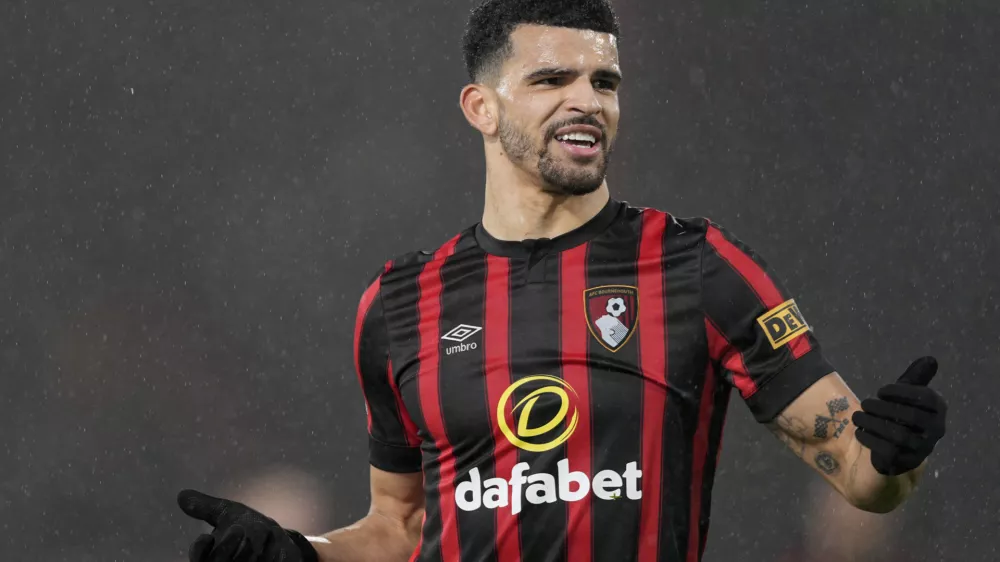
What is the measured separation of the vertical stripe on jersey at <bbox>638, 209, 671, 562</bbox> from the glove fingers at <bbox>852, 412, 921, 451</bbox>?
0.40 meters

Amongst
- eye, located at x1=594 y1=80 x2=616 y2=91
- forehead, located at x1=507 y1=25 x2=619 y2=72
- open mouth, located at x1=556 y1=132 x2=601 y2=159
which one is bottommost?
open mouth, located at x1=556 y1=132 x2=601 y2=159

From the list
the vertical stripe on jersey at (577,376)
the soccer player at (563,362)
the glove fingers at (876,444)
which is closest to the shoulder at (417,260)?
the soccer player at (563,362)

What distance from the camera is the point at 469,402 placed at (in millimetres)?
2354

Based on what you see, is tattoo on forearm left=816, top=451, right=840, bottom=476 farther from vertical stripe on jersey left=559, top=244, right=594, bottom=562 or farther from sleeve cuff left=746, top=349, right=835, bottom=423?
vertical stripe on jersey left=559, top=244, right=594, bottom=562

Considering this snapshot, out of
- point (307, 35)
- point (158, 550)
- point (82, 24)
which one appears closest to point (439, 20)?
point (307, 35)

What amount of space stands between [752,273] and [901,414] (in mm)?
474

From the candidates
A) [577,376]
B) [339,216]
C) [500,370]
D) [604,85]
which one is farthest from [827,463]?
[339,216]

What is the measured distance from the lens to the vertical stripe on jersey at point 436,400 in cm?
236

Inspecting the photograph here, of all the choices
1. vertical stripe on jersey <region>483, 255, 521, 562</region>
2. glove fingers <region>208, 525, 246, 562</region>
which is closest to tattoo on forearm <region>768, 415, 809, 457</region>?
vertical stripe on jersey <region>483, 255, 521, 562</region>

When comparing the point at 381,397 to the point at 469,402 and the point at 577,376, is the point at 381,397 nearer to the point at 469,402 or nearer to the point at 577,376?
the point at 469,402

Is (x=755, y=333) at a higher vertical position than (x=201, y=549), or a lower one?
higher

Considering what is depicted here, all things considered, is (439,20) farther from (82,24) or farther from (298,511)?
(298,511)

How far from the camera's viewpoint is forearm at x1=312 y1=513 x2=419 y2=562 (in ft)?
8.25

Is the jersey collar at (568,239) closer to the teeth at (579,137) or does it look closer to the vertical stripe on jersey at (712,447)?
the teeth at (579,137)
